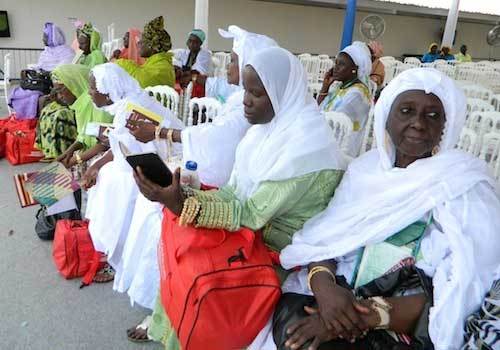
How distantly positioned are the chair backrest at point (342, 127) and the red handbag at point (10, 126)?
300 centimetres

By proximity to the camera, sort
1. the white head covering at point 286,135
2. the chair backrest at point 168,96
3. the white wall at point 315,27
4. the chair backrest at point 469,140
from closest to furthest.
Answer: the white head covering at point 286,135 → the chair backrest at point 469,140 → the chair backrest at point 168,96 → the white wall at point 315,27

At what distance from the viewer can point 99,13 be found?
898 centimetres

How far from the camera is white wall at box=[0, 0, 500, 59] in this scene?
Result: 8.34 metres

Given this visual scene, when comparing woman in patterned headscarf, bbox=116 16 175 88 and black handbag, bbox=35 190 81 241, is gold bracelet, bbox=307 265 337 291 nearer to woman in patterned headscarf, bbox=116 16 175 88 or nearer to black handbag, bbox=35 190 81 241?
black handbag, bbox=35 190 81 241

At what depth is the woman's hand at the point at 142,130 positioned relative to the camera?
7.15ft

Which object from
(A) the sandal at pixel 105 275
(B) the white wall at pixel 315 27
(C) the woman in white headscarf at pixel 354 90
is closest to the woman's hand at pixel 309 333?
(A) the sandal at pixel 105 275

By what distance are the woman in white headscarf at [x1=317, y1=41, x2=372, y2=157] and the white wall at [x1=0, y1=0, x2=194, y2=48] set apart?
7.33 metres

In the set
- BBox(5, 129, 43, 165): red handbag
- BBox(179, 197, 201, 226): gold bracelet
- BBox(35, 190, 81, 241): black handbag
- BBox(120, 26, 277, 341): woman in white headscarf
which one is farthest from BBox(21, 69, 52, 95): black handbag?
BBox(179, 197, 201, 226): gold bracelet

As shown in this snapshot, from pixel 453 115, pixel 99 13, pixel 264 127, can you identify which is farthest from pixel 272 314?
pixel 99 13

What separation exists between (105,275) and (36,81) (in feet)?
9.81

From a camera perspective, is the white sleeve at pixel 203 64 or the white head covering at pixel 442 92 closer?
the white head covering at pixel 442 92

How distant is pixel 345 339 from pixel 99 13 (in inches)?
371

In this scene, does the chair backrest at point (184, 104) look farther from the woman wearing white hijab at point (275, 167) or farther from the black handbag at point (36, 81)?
the woman wearing white hijab at point (275, 167)

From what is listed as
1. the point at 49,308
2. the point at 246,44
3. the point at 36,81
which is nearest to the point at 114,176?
the point at 49,308
